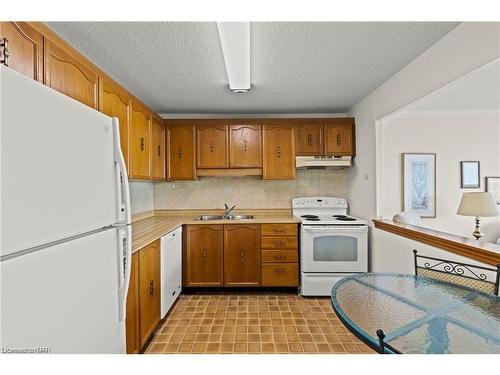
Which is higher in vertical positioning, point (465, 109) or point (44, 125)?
point (465, 109)

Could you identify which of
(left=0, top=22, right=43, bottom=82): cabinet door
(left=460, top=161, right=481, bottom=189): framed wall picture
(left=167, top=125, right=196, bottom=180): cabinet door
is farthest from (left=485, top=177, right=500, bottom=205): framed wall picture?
(left=0, top=22, right=43, bottom=82): cabinet door

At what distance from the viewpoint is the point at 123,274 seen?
1.28 meters

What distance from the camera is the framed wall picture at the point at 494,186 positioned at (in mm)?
3555

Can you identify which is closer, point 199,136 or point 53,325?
point 53,325

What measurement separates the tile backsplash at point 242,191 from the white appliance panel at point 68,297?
8.50ft

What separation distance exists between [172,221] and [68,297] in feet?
7.76

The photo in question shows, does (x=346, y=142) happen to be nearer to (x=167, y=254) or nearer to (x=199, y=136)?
(x=199, y=136)

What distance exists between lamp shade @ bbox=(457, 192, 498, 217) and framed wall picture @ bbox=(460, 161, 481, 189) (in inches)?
25.5

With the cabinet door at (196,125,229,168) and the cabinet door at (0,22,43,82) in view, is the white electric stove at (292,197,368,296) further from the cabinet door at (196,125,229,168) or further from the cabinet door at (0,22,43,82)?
the cabinet door at (0,22,43,82)

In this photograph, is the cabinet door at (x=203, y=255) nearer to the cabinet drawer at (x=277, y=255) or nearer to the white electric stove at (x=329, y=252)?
the cabinet drawer at (x=277, y=255)

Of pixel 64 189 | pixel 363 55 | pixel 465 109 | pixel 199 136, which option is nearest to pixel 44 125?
pixel 64 189

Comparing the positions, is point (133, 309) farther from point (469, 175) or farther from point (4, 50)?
point (469, 175)

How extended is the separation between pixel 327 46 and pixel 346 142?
5.90 ft
